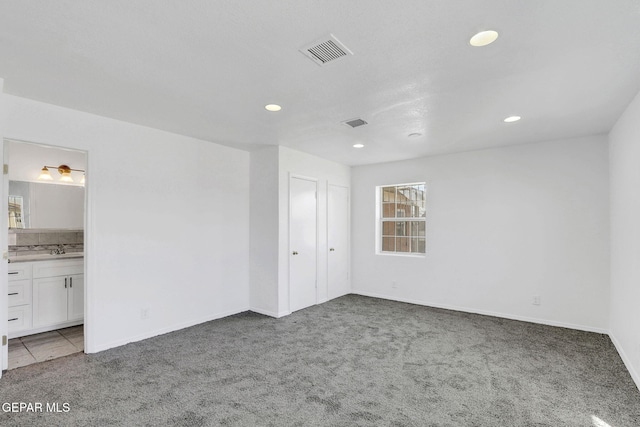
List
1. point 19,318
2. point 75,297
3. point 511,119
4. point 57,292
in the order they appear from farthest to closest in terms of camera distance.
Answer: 1. point 75,297
2. point 57,292
3. point 19,318
4. point 511,119

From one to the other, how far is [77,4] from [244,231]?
3.43 metres

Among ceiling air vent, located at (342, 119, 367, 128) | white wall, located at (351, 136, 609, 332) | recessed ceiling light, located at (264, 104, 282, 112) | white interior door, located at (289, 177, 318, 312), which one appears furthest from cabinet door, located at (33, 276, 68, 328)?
white wall, located at (351, 136, 609, 332)

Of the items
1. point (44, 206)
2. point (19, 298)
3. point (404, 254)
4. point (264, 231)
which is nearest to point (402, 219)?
point (404, 254)

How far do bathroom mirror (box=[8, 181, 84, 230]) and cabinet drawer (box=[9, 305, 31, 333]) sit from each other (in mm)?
1280

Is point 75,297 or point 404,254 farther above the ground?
point 404,254

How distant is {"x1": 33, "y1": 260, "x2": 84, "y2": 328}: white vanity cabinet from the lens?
12.4 feet

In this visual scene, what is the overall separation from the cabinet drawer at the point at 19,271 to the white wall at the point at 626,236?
20.1 feet

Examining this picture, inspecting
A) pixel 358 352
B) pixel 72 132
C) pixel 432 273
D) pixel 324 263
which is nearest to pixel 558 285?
pixel 432 273

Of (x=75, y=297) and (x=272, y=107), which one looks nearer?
(x=272, y=107)

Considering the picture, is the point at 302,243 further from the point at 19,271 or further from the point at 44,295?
the point at 19,271

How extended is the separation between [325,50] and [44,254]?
4.51m

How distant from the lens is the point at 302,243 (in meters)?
4.87

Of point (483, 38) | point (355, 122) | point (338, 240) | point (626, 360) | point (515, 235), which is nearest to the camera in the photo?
point (483, 38)

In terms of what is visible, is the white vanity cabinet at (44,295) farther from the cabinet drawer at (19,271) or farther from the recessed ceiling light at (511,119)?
the recessed ceiling light at (511,119)
